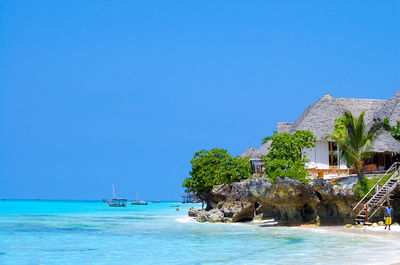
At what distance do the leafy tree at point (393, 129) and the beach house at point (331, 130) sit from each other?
0.34m

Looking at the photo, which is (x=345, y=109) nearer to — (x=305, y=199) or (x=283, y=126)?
(x=283, y=126)

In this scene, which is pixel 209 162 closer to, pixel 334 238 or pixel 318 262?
pixel 334 238

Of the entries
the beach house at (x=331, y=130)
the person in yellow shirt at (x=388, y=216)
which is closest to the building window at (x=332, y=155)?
the beach house at (x=331, y=130)

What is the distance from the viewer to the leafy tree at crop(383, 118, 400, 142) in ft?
88.4

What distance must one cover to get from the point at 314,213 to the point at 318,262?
38.5ft

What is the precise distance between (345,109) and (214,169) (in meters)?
9.15

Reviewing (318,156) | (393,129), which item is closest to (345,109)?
(393,129)

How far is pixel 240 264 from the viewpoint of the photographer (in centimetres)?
1314

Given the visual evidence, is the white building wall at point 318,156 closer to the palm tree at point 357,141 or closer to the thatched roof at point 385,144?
the thatched roof at point 385,144

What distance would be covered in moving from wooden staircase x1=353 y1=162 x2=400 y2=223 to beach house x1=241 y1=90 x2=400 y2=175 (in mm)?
3605

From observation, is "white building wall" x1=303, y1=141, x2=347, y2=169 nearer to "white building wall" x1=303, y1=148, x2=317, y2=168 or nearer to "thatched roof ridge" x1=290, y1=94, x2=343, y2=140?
"white building wall" x1=303, y1=148, x2=317, y2=168

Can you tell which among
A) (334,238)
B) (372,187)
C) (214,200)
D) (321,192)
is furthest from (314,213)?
(214,200)

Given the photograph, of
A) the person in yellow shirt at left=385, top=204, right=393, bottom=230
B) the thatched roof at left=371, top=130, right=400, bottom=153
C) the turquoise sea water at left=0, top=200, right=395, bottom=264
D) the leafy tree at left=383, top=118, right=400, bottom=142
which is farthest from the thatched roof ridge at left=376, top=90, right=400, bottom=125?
the turquoise sea water at left=0, top=200, right=395, bottom=264

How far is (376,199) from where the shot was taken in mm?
20953
